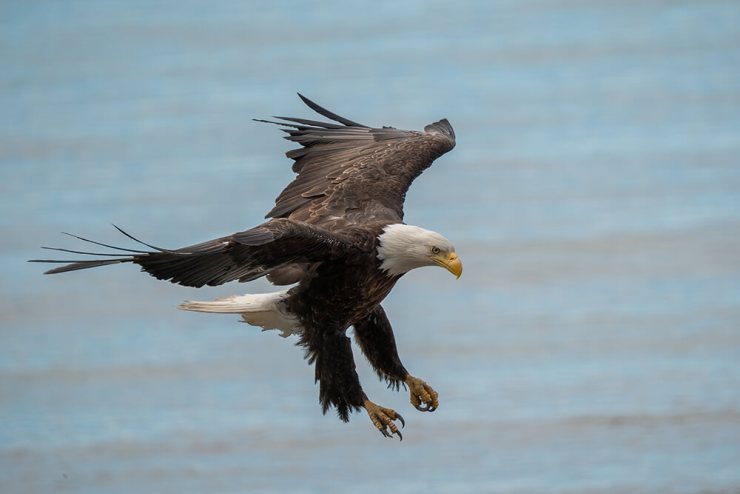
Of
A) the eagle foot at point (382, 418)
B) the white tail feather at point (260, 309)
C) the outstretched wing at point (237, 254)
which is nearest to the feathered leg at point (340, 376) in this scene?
the eagle foot at point (382, 418)

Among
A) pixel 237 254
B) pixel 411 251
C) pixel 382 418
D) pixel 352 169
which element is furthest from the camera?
pixel 352 169

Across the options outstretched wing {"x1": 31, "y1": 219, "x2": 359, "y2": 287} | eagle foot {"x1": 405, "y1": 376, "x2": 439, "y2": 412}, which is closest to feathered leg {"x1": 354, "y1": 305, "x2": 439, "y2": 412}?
eagle foot {"x1": 405, "y1": 376, "x2": 439, "y2": 412}

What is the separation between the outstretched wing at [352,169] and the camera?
6613 millimetres

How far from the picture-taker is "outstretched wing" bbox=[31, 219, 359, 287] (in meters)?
5.59

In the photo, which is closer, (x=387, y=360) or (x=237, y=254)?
(x=237, y=254)

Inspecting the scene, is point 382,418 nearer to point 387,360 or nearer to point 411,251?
point 387,360

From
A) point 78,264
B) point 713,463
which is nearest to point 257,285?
point 713,463

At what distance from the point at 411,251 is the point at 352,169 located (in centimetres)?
91

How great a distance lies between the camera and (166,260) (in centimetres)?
561

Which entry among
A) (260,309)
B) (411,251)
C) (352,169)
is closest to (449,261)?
(411,251)

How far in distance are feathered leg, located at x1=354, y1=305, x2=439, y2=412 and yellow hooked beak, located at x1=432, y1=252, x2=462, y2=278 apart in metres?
0.46

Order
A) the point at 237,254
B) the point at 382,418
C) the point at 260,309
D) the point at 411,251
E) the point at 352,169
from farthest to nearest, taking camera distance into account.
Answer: the point at 352,169
the point at 260,309
the point at 382,418
the point at 411,251
the point at 237,254

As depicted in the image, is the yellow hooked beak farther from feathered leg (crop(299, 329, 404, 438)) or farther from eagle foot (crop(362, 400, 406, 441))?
eagle foot (crop(362, 400, 406, 441))

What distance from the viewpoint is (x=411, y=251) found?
20.0 feet
